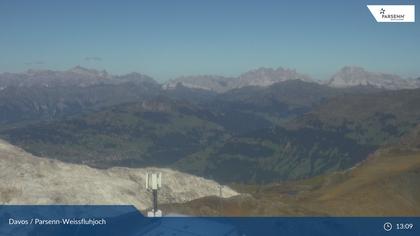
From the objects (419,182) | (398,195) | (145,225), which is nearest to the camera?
(145,225)

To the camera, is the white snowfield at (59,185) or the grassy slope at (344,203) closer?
the grassy slope at (344,203)

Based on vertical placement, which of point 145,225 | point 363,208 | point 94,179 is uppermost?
point 94,179

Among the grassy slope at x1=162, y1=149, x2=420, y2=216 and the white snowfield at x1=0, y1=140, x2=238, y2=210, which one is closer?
the grassy slope at x1=162, y1=149, x2=420, y2=216

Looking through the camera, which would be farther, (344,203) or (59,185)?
(344,203)

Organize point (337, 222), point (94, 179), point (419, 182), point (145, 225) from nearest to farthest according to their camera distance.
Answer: point (145, 225), point (337, 222), point (94, 179), point (419, 182)

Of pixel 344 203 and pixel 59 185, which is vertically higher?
pixel 59 185

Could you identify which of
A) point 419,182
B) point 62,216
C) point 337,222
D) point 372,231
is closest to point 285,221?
point 337,222

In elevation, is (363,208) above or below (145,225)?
above

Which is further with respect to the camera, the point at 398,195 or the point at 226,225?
the point at 398,195

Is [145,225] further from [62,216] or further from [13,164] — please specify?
[13,164]

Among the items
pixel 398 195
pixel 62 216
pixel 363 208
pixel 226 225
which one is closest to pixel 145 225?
pixel 226 225
